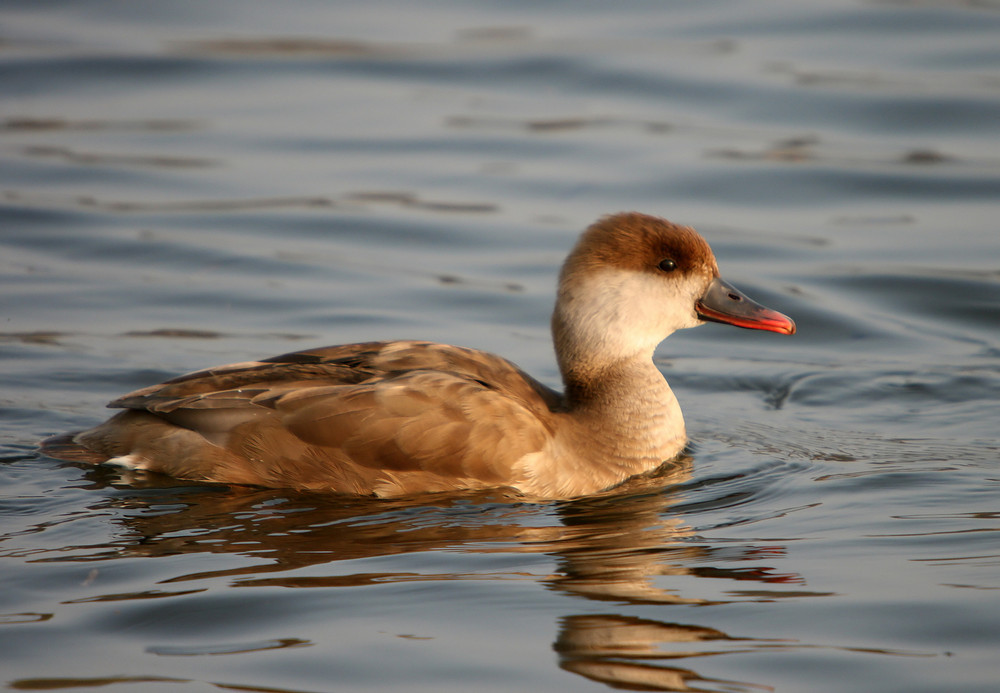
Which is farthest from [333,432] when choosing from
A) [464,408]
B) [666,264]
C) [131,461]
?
[666,264]

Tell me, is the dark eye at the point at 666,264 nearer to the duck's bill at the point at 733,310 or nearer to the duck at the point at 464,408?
the duck at the point at 464,408

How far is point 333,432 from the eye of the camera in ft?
19.1

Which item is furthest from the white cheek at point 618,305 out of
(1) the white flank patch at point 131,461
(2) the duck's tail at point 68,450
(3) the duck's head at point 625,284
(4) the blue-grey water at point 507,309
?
(2) the duck's tail at point 68,450

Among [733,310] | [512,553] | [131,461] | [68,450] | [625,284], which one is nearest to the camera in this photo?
[512,553]

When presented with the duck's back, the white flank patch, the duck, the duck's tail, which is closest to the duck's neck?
the duck

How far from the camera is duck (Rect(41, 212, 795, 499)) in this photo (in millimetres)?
5836

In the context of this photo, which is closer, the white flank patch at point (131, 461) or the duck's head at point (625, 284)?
the white flank patch at point (131, 461)

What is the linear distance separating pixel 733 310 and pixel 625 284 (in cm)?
65

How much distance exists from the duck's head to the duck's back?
0.59 m

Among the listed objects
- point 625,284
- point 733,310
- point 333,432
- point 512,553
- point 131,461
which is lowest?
point 512,553

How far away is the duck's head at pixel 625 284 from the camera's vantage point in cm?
641

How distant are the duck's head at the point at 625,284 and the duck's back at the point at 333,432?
1.93 feet

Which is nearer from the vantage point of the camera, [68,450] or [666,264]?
[68,450]

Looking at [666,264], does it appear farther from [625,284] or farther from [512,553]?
[512,553]
